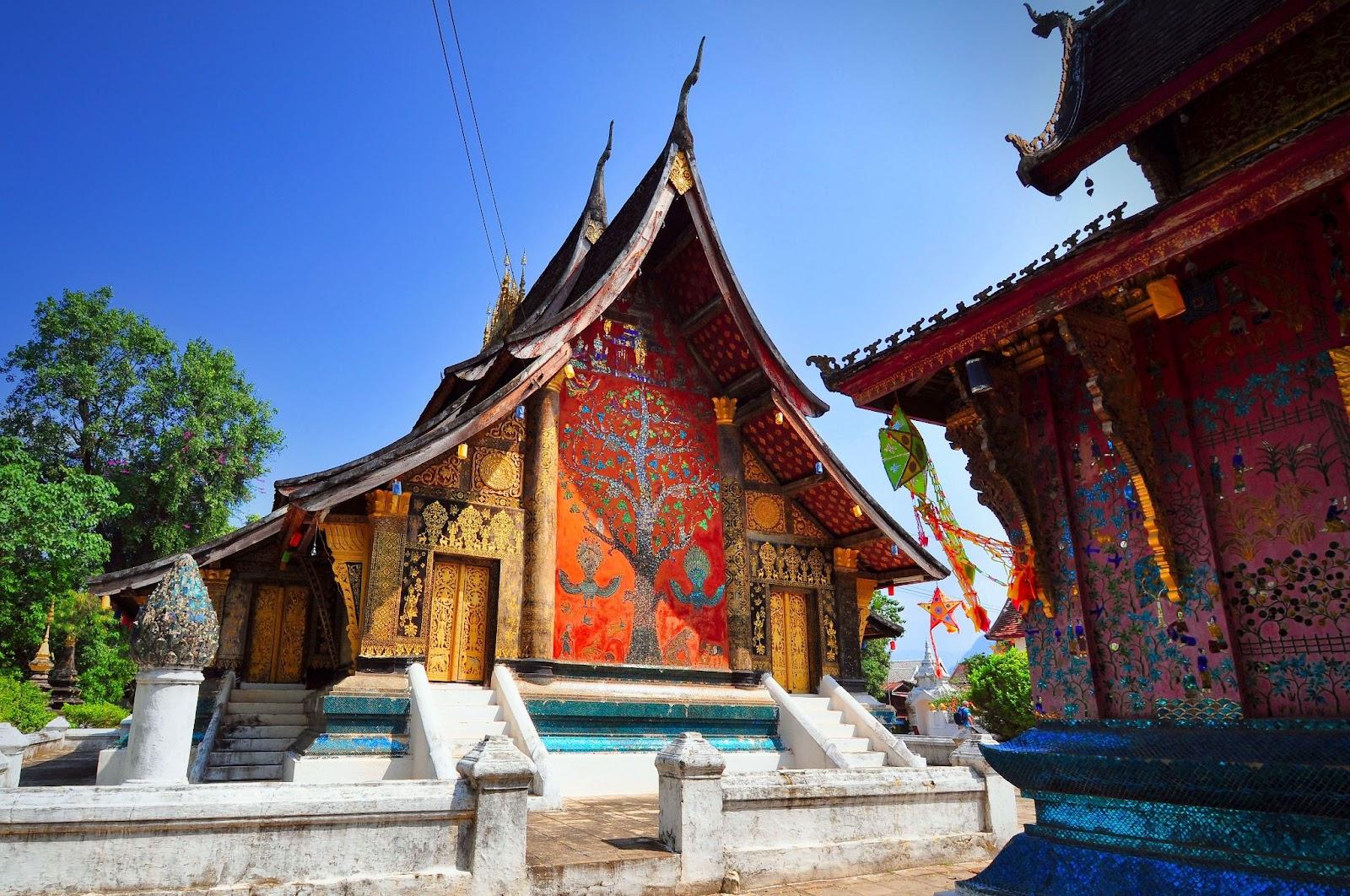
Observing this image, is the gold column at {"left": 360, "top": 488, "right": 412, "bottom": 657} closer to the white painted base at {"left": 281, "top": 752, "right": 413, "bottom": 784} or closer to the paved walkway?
the white painted base at {"left": 281, "top": 752, "right": 413, "bottom": 784}

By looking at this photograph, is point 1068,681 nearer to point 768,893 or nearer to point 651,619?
point 768,893

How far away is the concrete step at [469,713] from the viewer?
26.3 feet

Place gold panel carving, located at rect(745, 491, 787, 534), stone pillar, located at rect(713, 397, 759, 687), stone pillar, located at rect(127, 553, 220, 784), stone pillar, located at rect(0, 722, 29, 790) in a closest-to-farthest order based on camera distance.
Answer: stone pillar, located at rect(127, 553, 220, 784) → stone pillar, located at rect(0, 722, 29, 790) → stone pillar, located at rect(713, 397, 759, 687) → gold panel carving, located at rect(745, 491, 787, 534)

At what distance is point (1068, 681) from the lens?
4.12 m

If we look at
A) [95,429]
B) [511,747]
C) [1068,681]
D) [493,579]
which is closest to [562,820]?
[511,747]

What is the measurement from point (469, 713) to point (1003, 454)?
19.3ft

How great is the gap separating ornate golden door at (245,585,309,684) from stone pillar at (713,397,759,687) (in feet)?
20.0

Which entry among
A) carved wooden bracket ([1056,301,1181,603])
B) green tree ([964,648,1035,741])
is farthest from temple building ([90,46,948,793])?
green tree ([964,648,1035,741])

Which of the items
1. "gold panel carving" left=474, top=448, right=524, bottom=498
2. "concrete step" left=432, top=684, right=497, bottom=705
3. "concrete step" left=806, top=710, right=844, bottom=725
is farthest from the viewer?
"concrete step" left=806, top=710, right=844, bottom=725

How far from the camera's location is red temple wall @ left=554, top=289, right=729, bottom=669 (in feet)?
32.2

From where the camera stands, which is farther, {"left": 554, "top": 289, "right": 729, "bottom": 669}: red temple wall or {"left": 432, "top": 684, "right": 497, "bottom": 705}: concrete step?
{"left": 554, "top": 289, "right": 729, "bottom": 669}: red temple wall

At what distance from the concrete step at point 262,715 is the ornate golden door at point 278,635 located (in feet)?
4.48

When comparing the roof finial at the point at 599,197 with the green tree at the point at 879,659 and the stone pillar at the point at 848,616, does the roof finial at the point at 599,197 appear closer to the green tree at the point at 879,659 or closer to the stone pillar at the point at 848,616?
the stone pillar at the point at 848,616

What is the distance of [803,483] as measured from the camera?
441 inches
